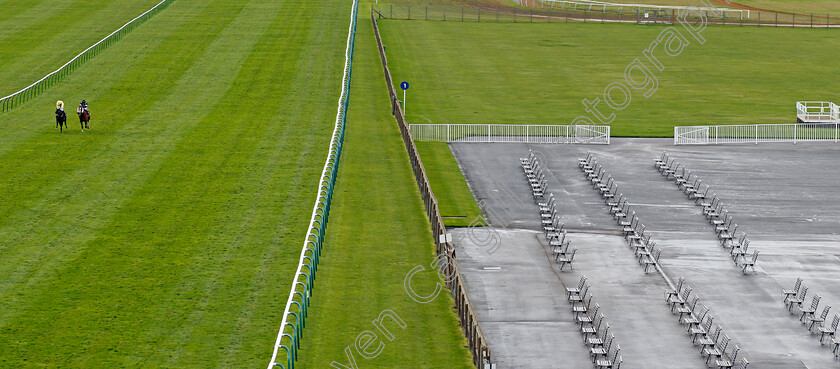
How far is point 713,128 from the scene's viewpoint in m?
55.8

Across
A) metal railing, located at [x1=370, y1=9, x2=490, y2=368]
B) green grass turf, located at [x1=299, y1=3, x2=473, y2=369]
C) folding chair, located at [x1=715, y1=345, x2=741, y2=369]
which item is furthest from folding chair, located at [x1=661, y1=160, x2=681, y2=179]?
folding chair, located at [x1=715, y1=345, x2=741, y2=369]

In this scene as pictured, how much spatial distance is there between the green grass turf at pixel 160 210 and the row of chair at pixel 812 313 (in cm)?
1403

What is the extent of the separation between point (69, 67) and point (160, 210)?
110 ft

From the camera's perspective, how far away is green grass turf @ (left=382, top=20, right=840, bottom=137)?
6141cm

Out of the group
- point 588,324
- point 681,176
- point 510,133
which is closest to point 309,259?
point 588,324

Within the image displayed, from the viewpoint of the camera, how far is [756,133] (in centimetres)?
5266

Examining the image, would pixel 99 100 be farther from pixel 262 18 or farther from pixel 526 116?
Answer: pixel 262 18

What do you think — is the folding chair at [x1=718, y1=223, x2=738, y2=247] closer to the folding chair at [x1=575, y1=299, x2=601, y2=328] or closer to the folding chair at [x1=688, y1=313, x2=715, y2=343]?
the folding chair at [x1=688, y1=313, x2=715, y2=343]

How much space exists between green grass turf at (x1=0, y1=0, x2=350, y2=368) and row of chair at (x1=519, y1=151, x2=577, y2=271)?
27.5 feet

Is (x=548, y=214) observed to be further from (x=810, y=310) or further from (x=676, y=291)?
(x=810, y=310)

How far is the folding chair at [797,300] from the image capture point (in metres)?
29.3

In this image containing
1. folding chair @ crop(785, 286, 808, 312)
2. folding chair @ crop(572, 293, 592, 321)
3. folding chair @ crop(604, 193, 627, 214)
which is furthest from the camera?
folding chair @ crop(604, 193, 627, 214)

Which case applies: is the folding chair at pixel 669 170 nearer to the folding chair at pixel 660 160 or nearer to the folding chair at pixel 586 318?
the folding chair at pixel 660 160

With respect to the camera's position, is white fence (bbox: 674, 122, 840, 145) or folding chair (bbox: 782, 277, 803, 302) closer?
folding chair (bbox: 782, 277, 803, 302)
